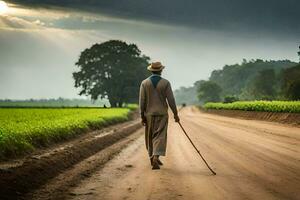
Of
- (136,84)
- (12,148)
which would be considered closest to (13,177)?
(12,148)

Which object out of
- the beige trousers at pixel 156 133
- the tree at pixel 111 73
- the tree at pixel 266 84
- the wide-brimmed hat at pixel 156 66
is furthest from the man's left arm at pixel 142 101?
the tree at pixel 266 84

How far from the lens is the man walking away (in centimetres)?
1155

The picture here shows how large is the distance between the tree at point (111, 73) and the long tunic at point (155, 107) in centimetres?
7433

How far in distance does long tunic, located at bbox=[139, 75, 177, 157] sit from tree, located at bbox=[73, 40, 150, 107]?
7433 cm

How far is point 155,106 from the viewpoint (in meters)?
11.7

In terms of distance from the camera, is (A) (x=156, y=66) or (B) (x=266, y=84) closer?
(A) (x=156, y=66)

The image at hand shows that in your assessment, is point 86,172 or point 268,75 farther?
point 268,75

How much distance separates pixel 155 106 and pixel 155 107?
3 cm

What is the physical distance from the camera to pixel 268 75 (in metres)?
139

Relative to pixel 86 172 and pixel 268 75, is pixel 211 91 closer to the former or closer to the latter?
pixel 268 75

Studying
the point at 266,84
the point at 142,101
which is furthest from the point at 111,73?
the point at 142,101

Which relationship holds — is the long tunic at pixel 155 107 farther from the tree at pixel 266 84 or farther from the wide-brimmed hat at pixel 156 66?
the tree at pixel 266 84

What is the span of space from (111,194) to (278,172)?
391 centimetres

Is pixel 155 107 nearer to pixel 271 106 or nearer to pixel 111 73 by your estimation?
pixel 271 106
